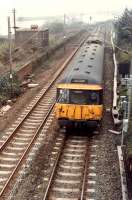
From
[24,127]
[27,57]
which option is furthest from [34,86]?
[27,57]

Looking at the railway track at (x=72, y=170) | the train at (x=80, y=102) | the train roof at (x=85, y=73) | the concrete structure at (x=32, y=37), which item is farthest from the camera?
the concrete structure at (x=32, y=37)

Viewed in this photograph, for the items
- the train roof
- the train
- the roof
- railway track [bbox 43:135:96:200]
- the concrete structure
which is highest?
the concrete structure

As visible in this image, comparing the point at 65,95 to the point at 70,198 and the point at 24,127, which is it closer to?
the point at 24,127

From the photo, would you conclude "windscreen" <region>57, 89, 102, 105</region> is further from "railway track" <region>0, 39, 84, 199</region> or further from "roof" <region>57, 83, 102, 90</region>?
"railway track" <region>0, 39, 84, 199</region>

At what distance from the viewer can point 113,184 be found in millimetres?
14406

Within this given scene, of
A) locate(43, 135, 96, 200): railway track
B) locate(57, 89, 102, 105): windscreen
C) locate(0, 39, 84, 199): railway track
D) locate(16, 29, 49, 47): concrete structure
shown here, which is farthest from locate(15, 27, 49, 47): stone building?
locate(43, 135, 96, 200): railway track

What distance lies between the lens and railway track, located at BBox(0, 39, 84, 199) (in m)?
15.6

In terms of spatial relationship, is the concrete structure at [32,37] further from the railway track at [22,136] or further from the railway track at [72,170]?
the railway track at [72,170]

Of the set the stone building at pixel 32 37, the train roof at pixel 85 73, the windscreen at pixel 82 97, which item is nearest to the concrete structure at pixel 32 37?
the stone building at pixel 32 37

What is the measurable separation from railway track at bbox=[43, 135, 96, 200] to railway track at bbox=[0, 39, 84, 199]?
1309 mm

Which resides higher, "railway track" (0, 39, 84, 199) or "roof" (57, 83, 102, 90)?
"roof" (57, 83, 102, 90)

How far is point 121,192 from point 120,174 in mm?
1321

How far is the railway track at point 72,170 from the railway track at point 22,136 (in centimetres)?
131

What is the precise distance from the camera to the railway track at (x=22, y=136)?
51.0 feet
